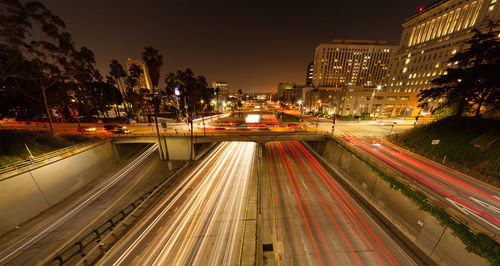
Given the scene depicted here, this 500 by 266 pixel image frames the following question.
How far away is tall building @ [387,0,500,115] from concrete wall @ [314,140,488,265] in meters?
61.4

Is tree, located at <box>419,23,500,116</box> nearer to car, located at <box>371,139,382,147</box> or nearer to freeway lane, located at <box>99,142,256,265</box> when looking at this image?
car, located at <box>371,139,382,147</box>

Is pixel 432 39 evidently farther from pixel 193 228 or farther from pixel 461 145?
pixel 193 228

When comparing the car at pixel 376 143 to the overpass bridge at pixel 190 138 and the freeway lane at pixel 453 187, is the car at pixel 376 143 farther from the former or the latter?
the overpass bridge at pixel 190 138

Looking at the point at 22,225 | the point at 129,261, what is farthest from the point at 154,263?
the point at 22,225

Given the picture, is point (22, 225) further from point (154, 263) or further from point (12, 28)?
point (12, 28)

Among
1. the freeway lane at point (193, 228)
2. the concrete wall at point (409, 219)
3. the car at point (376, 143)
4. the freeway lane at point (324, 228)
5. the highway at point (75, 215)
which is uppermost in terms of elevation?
the car at point (376, 143)

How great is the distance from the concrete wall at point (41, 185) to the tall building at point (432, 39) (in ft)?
304

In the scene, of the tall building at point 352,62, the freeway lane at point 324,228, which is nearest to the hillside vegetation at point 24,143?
the freeway lane at point 324,228

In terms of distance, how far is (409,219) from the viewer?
44.7ft

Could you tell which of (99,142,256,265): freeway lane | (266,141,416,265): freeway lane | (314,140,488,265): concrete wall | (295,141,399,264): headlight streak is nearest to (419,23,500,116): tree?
(314,140,488,265): concrete wall

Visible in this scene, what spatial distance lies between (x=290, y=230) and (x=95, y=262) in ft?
51.8

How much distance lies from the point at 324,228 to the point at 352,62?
159462 millimetres

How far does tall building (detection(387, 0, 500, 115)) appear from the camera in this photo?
195ft

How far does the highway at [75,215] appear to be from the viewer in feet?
42.6
